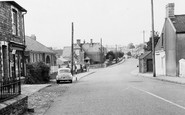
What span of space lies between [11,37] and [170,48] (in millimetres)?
20371

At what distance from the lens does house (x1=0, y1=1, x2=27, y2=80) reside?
17.5 m

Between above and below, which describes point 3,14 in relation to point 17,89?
above

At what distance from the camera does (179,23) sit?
103 feet

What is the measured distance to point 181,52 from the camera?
30.7m

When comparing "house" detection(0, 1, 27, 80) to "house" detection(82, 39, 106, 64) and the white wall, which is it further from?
"house" detection(82, 39, 106, 64)

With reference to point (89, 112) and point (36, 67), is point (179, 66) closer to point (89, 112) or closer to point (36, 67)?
point (36, 67)

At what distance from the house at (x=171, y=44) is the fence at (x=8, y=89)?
24452 mm

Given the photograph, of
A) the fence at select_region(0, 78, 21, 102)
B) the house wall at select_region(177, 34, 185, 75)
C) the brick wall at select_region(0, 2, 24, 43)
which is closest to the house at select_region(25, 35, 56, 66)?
the brick wall at select_region(0, 2, 24, 43)

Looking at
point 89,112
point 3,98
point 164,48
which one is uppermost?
point 164,48

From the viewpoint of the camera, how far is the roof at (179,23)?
99.5ft

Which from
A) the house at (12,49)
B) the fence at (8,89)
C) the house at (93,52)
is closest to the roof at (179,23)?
the house at (12,49)

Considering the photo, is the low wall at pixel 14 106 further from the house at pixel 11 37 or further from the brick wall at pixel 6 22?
the brick wall at pixel 6 22

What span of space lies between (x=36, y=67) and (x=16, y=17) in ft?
21.7

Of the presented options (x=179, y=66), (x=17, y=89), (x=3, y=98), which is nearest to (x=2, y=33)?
(x=17, y=89)
